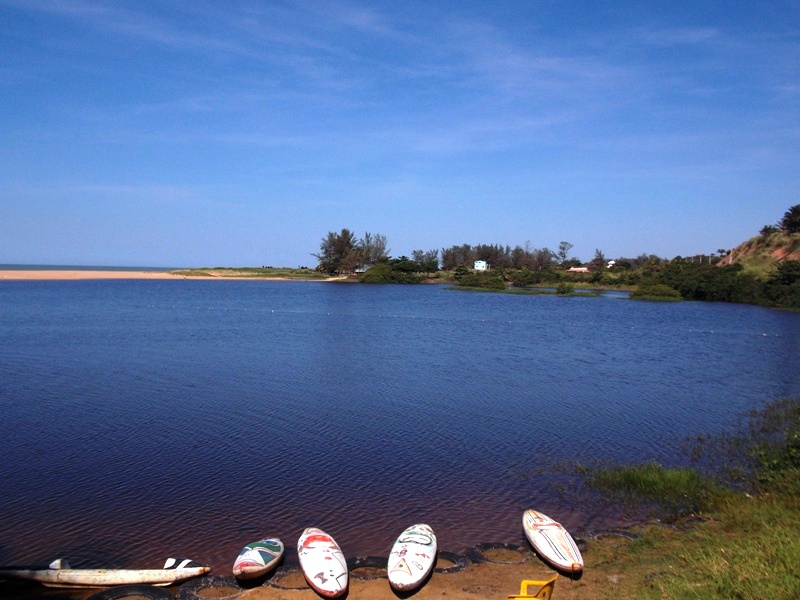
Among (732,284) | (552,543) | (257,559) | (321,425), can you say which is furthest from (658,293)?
(257,559)

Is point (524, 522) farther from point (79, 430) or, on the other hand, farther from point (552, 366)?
point (552, 366)

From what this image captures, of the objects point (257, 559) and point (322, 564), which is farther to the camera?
point (257, 559)

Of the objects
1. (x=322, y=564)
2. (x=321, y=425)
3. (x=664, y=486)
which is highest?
(x=322, y=564)

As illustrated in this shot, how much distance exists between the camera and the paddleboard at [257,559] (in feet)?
28.8

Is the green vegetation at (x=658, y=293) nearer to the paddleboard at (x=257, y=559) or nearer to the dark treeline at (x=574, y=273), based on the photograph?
the dark treeline at (x=574, y=273)

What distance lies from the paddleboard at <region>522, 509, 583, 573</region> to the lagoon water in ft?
2.12

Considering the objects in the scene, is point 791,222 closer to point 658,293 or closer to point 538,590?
point 658,293

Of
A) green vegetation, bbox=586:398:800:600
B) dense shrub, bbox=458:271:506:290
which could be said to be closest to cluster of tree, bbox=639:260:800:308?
dense shrub, bbox=458:271:506:290

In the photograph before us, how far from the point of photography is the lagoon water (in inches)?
438

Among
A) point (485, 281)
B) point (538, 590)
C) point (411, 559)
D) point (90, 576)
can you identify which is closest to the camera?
point (538, 590)

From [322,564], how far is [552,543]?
10.5ft

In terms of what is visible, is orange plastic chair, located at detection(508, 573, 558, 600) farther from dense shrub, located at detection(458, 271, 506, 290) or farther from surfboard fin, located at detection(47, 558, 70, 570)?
dense shrub, located at detection(458, 271, 506, 290)

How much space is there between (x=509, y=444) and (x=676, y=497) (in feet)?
14.8

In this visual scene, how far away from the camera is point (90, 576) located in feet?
28.5
